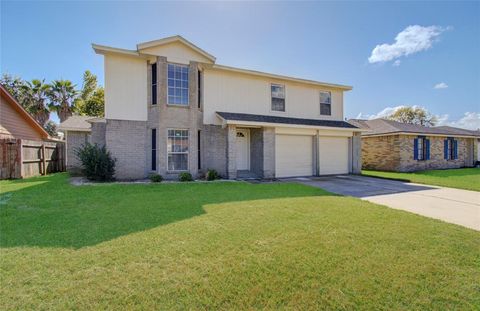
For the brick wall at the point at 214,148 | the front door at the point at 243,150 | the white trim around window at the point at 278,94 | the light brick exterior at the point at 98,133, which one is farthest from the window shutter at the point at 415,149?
the light brick exterior at the point at 98,133

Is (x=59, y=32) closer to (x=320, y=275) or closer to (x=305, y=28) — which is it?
(x=305, y=28)

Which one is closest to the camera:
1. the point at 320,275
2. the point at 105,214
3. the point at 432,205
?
the point at 320,275

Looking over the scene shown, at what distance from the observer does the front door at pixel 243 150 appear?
13.9 metres

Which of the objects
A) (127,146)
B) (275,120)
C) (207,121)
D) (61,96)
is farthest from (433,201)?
(61,96)

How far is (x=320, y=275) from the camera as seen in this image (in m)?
3.05

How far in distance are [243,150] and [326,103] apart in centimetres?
728

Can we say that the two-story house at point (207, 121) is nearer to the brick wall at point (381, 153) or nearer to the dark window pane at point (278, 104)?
the dark window pane at point (278, 104)

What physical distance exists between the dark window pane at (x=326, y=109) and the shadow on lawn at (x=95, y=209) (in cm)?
897

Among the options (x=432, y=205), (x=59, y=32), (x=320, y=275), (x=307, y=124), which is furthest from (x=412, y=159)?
(x=59, y=32)

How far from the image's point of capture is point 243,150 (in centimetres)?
1405

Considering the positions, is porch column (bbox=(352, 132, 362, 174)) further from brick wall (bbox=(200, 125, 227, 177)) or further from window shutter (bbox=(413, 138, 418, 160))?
brick wall (bbox=(200, 125, 227, 177))

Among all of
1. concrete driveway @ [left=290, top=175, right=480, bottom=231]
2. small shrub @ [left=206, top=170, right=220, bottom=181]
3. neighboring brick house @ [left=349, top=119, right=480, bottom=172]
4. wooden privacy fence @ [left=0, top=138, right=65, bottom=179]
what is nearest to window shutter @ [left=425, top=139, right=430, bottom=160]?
neighboring brick house @ [left=349, top=119, right=480, bottom=172]

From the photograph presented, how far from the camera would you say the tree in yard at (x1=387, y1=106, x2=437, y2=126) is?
48469 millimetres

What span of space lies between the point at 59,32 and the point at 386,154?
22.6 metres
